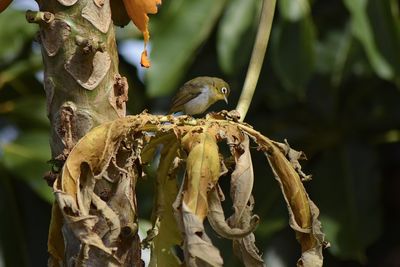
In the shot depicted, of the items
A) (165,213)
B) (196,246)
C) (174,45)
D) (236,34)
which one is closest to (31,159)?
(174,45)

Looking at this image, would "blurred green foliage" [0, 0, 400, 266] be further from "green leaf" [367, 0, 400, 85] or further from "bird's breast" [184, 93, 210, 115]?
"bird's breast" [184, 93, 210, 115]

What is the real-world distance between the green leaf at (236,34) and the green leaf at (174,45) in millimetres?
69

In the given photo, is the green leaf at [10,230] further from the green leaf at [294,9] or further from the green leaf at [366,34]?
the green leaf at [366,34]

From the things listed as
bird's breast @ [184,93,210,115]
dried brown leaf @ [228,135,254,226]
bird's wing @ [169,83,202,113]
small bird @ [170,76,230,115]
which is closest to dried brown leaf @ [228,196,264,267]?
dried brown leaf @ [228,135,254,226]

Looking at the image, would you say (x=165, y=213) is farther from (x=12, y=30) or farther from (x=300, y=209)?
(x=12, y=30)

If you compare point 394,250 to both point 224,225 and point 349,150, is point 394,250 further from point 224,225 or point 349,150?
point 224,225

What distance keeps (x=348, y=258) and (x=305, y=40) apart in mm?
769

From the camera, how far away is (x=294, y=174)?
52.9 inches

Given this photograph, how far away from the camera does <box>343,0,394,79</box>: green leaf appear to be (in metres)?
3.48

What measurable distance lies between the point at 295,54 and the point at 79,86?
7.75ft

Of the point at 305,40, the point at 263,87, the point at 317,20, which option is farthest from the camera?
the point at 317,20

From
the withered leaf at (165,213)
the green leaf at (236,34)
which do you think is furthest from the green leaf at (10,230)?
the withered leaf at (165,213)

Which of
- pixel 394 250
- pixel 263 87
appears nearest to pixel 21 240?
pixel 263 87

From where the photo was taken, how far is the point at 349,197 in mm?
4078
